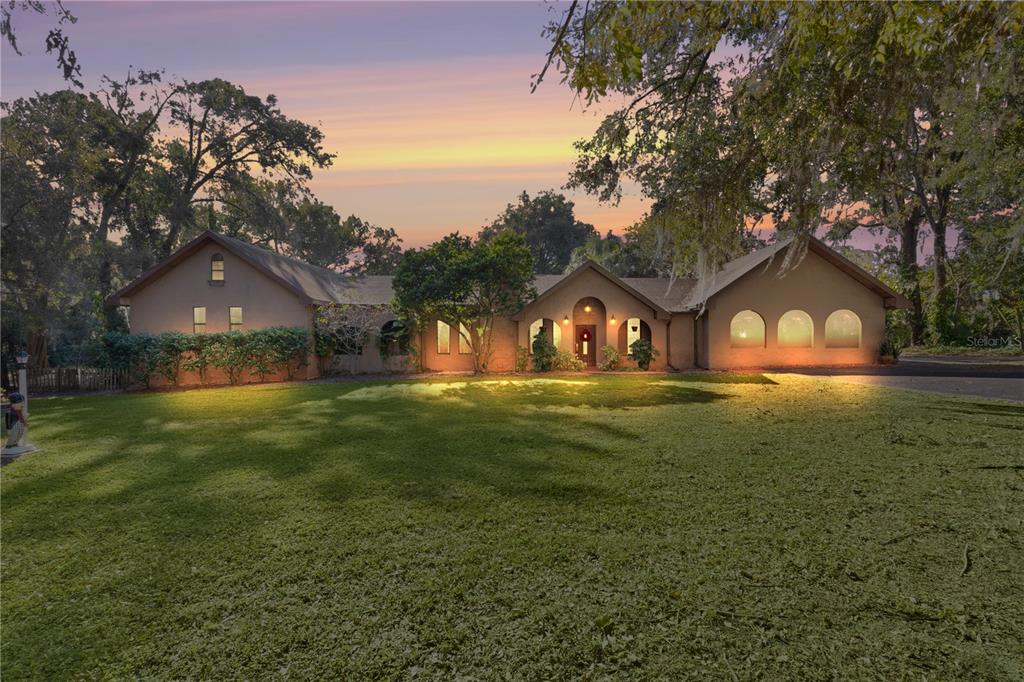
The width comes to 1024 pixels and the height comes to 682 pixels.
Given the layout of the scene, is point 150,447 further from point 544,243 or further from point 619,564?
point 544,243

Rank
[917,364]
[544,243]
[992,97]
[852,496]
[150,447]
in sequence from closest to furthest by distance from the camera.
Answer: [852,496]
[992,97]
[150,447]
[917,364]
[544,243]

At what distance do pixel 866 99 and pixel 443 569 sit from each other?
10174mm

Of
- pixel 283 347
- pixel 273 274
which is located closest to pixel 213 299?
pixel 273 274

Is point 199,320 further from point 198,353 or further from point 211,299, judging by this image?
point 198,353

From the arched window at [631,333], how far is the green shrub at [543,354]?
146 inches

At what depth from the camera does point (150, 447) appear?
971 cm

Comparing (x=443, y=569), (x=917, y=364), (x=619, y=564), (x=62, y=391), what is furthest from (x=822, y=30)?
(x=62, y=391)

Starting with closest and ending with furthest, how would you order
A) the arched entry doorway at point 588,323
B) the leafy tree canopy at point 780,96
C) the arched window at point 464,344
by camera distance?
the leafy tree canopy at point 780,96 < the arched entry doorway at point 588,323 < the arched window at point 464,344

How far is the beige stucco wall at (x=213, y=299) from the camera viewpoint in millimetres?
22969

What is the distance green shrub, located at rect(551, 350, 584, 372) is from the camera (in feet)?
80.1

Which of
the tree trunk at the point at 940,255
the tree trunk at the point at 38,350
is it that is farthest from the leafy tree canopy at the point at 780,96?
the tree trunk at the point at 38,350

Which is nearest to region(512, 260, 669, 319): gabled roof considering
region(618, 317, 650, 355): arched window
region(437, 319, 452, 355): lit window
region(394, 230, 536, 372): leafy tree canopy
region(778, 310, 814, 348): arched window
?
region(394, 230, 536, 372): leafy tree canopy

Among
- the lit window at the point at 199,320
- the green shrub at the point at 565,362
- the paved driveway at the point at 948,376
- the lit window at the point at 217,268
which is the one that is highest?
the lit window at the point at 217,268

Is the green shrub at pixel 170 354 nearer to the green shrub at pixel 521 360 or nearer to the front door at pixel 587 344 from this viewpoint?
the green shrub at pixel 521 360
